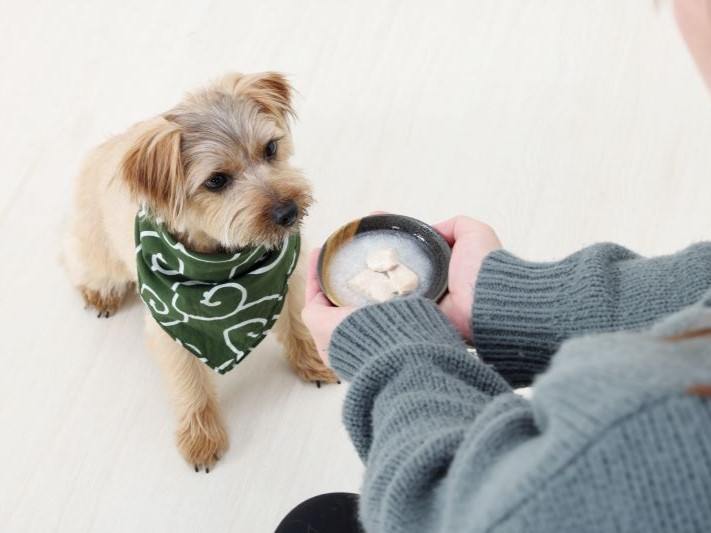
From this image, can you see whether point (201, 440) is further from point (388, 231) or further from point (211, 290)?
point (388, 231)

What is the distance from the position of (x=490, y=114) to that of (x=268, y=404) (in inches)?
36.0

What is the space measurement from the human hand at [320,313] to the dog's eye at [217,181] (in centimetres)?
33

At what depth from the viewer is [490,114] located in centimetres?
195

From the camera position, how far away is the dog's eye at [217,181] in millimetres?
1316

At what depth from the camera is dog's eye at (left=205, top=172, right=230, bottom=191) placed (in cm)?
132

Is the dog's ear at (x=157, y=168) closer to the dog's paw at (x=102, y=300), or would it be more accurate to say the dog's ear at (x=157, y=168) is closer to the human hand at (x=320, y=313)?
the human hand at (x=320, y=313)

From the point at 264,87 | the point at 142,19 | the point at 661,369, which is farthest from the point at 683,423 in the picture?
the point at 142,19

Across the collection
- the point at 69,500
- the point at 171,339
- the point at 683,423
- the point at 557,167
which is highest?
the point at 683,423

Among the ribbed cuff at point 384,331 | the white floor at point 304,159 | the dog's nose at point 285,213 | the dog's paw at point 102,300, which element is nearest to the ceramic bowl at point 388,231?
Result: the ribbed cuff at point 384,331

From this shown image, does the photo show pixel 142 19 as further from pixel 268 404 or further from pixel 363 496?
pixel 363 496

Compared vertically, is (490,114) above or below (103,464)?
above

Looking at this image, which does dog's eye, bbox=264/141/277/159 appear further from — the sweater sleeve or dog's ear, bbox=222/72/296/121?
the sweater sleeve

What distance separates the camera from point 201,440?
1.51 meters

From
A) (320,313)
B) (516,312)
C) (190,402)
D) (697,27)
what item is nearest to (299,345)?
(190,402)
